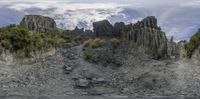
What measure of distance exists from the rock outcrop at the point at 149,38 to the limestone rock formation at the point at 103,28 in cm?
751

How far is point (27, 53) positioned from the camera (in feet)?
341

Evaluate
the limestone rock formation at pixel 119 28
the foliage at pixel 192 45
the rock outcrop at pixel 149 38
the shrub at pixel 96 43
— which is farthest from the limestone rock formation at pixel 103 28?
the foliage at pixel 192 45

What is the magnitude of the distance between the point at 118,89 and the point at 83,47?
19.5 meters

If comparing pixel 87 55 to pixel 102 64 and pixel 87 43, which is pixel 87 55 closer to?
pixel 102 64

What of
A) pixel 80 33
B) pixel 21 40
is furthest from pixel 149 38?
pixel 80 33

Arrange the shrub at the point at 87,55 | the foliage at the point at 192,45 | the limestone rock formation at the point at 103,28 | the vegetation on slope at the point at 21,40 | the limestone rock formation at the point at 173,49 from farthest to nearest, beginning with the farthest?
the limestone rock formation at the point at 103,28 < the shrub at the point at 87,55 < the limestone rock formation at the point at 173,49 < the foliage at the point at 192,45 < the vegetation on slope at the point at 21,40

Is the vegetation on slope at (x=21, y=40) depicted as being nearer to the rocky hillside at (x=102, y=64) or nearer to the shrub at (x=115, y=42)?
the rocky hillside at (x=102, y=64)

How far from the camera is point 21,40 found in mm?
104562

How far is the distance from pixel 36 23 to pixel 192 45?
99.7ft

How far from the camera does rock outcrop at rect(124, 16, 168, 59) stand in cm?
10588

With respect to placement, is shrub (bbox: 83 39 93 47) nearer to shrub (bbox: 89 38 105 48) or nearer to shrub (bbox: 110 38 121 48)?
shrub (bbox: 89 38 105 48)

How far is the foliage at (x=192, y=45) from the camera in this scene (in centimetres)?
10421

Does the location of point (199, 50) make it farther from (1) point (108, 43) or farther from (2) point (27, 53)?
(2) point (27, 53)

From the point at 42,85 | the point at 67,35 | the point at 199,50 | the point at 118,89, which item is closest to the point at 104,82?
the point at 118,89
